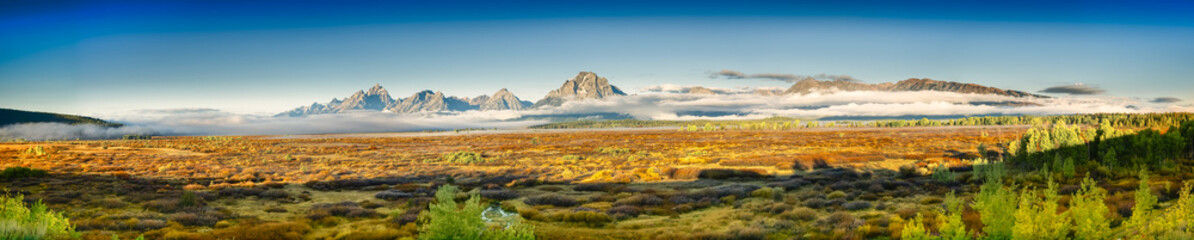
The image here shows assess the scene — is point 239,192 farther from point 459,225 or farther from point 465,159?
A: point 465,159

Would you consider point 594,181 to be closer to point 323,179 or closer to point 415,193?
point 415,193

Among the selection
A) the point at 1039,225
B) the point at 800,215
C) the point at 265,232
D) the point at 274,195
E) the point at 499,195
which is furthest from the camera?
the point at 499,195

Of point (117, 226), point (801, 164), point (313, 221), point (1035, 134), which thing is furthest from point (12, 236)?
point (1035, 134)

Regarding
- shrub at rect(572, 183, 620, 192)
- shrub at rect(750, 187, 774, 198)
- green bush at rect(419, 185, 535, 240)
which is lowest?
shrub at rect(572, 183, 620, 192)

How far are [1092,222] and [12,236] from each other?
19.1 meters

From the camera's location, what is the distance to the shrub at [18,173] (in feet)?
100

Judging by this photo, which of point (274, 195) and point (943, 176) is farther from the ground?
point (274, 195)

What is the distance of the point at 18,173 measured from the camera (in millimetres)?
31828

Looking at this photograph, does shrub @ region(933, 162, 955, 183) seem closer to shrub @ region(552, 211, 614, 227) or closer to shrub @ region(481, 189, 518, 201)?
shrub @ region(552, 211, 614, 227)

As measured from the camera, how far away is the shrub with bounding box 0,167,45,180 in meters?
30.5

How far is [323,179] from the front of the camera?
35.0 meters

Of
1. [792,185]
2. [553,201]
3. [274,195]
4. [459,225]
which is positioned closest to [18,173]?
[274,195]

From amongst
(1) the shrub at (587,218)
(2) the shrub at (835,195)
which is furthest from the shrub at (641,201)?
(2) the shrub at (835,195)

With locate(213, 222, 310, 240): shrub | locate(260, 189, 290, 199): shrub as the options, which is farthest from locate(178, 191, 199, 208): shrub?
locate(213, 222, 310, 240): shrub
